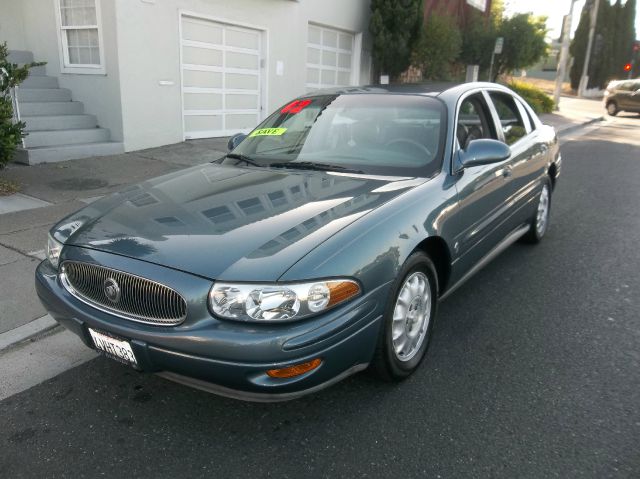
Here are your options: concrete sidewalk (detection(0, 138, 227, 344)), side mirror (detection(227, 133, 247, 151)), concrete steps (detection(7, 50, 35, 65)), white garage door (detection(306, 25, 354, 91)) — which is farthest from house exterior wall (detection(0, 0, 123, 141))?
white garage door (detection(306, 25, 354, 91))

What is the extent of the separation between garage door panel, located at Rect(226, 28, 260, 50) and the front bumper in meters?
9.49

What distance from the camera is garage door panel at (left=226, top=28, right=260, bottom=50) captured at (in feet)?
35.9

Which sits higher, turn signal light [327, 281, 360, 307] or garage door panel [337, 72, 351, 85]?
garage door panel [337, 72, 351, 85]

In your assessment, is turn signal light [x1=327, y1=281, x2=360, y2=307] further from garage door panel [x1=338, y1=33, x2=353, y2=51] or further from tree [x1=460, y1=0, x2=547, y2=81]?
tree [x1=460, y1=0, x2=547, y2=81]

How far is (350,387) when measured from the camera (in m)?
2.95

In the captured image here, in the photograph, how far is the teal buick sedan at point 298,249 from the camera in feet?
7.38

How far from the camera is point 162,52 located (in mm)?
9422

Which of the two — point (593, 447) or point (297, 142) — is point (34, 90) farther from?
point (593, 447)

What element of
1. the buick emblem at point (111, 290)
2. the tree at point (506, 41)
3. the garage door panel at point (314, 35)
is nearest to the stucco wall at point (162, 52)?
the garage door panel at point (314, 35)

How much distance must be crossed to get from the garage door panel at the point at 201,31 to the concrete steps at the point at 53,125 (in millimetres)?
2352

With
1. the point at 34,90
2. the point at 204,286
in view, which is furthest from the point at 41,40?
the point at 204,286

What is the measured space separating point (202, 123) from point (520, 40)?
1411 centimetres

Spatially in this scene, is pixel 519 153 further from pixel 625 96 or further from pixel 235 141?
pixel 625 96

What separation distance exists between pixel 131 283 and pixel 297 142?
1.86 m
